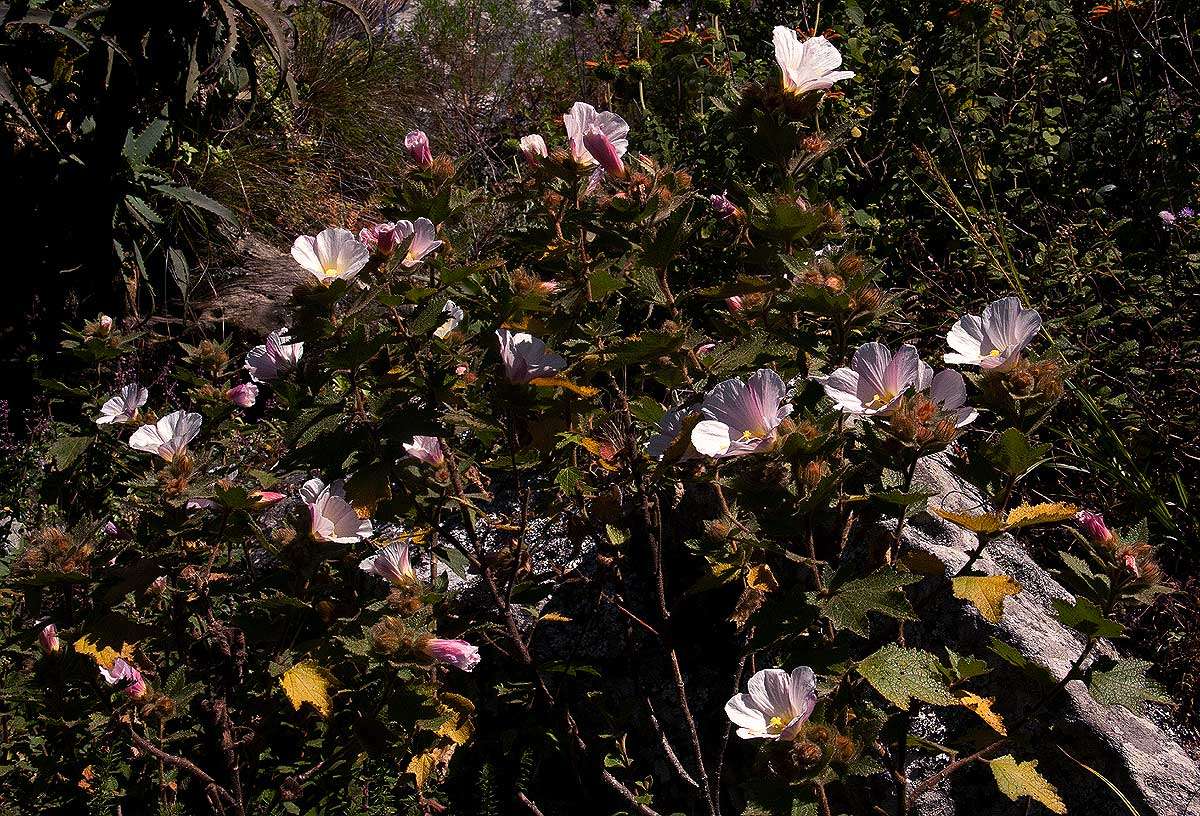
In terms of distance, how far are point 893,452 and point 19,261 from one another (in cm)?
412

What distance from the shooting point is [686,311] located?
8.45 ft

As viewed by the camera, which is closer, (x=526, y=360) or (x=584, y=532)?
(x=526, y=360)

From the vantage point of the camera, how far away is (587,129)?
1425 mm

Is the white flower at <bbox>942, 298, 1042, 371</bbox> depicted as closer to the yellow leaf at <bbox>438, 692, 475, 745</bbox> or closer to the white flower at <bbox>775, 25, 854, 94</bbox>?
the white flower at <bbox>775, 25, 854, 94</bbox>

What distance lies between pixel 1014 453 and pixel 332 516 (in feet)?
2.92

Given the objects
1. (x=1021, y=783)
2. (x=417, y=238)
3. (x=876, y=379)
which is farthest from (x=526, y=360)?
(x=1021, y=783)

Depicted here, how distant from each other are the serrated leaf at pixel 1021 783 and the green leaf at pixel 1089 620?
199 mm

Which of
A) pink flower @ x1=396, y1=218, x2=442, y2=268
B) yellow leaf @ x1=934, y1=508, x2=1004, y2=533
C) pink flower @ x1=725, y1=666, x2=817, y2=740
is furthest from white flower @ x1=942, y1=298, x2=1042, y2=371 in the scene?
pink flower @ x1=396, y1=218, x2=442, y2=268

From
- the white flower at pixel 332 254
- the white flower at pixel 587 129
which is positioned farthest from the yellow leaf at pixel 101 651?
the white flower at pixel 587 129

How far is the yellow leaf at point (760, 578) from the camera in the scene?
4.19 ft

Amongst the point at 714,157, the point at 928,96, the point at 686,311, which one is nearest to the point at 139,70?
the point at 714,157

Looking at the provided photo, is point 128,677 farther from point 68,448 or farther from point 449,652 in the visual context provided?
point 449,652

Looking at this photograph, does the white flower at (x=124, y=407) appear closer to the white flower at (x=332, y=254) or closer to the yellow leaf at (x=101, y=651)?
the yellow leaf at (x=101, y=651)

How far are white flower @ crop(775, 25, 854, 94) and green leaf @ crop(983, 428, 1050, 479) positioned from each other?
1.73ft
